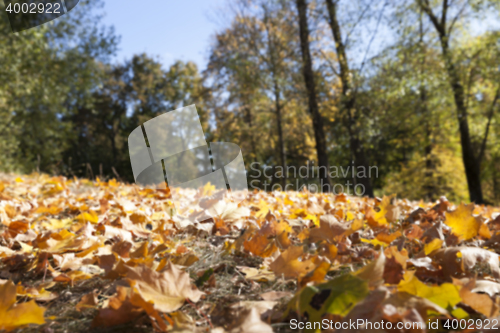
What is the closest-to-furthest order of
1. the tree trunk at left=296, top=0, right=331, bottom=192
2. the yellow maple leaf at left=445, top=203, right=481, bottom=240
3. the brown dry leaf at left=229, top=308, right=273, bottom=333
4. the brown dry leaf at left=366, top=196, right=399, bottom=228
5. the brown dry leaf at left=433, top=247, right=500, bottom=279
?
the brown dry leaf at left=229, top=308, right=273, bottom=333 < the brown dry leaf at left=433, top=247, right=500, bottom=279 < the yellow maple leaf at left=445, top=203, right=481, bottom=240 < the brown dry leaf at left=366, top=196, right=399, bottom=228 < the tree trunk at left=296, top=0, right=331, bottom=192

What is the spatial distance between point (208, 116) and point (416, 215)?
15408 mm

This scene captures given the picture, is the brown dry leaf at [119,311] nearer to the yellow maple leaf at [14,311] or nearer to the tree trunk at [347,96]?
the yellow maple leaf at [14,311]

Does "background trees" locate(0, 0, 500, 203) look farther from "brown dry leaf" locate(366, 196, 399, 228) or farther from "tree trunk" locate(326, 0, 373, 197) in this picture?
"brown dry leaf" locate(366, 196, 399, 228)

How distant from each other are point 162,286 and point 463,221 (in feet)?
3.16

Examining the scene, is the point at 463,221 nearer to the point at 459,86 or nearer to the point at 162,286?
the point at 162,286

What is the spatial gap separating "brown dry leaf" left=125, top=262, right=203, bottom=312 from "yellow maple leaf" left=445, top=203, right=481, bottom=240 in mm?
867

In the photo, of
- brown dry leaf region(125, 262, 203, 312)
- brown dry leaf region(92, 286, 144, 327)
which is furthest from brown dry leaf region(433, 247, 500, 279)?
brown dry leaf region(92, 286, 144, 327)

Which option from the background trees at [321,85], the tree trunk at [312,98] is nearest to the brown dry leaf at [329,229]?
the background trees at [321,85]

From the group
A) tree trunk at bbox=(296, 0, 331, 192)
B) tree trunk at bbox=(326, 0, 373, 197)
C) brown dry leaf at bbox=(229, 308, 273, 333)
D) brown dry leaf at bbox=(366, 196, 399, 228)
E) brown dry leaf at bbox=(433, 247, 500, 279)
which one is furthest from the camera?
tree trunk at bbox=(296, 0, 331, 192)

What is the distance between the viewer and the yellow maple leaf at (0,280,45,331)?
21.2 inches

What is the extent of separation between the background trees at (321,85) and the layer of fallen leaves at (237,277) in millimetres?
3400

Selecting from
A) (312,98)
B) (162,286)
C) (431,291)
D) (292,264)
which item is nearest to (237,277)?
(292,264)

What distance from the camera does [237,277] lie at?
828mm

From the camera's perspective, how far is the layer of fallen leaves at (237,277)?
20.6 inches
